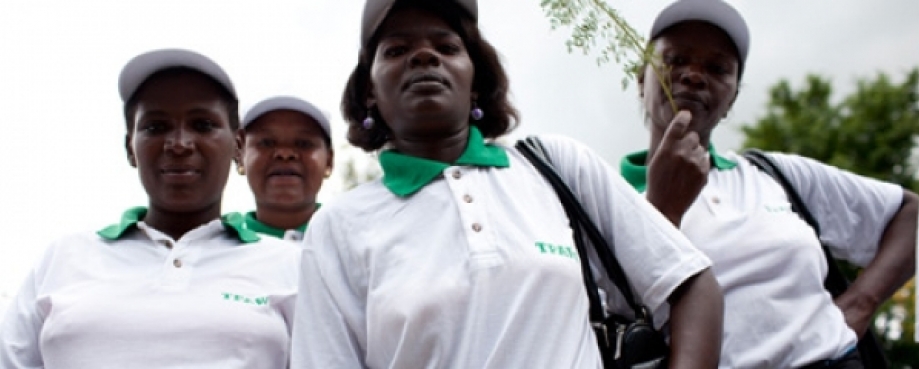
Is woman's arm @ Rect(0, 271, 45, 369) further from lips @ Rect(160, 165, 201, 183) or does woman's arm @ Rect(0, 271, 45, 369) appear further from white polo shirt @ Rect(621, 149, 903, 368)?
white polo shirt @ Rect(621, 149, 903, 368)

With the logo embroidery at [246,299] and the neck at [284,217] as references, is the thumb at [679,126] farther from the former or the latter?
the neck at [284,217]

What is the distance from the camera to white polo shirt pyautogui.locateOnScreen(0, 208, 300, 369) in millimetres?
3418

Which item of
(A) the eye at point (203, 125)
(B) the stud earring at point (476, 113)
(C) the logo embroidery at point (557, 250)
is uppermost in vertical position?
(B) the stud earring at point (476, 113)

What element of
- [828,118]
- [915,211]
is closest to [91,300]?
[915,211]

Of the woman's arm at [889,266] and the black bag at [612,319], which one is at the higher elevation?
the black bag at [612,319]

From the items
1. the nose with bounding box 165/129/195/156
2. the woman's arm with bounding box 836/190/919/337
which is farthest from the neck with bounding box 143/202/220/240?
the woman's arm with bounding box 836/190/919/337

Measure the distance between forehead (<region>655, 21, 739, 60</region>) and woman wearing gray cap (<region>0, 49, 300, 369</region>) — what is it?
58.1 inches

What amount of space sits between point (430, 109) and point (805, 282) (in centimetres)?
131

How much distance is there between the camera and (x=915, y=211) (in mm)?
4234

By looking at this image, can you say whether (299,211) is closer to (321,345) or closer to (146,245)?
(146,245)

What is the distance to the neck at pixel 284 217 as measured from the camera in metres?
5.32

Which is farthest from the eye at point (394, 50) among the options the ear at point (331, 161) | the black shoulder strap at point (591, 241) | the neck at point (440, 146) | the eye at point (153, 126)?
the ear at point (331, 161)

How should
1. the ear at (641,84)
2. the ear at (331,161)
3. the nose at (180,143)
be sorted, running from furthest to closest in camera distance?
the ear at (331,161)
the ear at (641,84)
the nose at (180,143)

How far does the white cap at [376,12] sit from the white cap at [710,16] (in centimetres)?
83
